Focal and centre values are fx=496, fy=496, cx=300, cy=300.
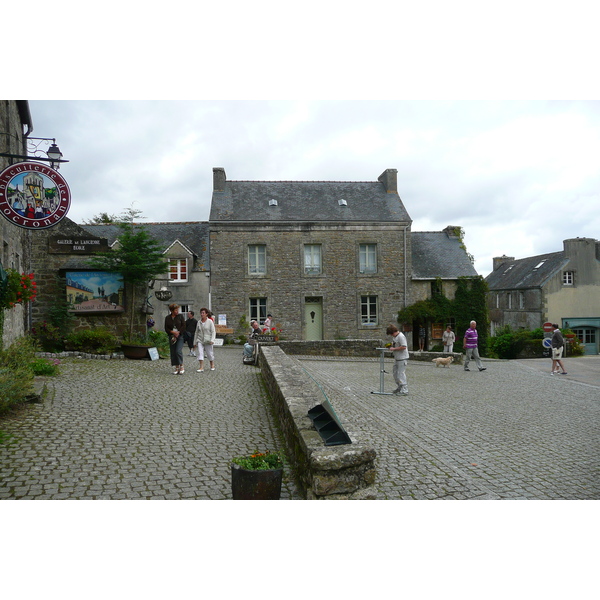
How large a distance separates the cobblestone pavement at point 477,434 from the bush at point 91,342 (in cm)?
586

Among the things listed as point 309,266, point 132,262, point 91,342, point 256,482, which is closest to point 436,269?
point 309,266

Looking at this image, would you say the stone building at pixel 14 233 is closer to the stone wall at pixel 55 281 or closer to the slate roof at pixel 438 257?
the stone wall at pixel 55 281

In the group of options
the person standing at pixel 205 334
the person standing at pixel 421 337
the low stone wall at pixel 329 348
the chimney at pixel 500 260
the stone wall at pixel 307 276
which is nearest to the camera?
the person standing at pixel 205 334

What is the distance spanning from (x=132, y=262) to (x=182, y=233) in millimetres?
12880

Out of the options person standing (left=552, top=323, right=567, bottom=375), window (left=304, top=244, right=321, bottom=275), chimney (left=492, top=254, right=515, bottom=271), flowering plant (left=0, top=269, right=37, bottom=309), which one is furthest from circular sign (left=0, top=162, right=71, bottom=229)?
chimney (left=492, top=254, right=515, bottom=271)

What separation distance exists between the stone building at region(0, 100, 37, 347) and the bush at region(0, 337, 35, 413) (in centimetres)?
96

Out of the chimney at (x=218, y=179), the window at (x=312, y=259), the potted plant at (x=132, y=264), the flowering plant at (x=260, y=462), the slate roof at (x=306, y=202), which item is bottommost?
the flowering plant at (x=260, y=462)

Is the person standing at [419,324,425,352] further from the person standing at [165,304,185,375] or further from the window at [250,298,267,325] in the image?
the person standing at [165,304,185,375]

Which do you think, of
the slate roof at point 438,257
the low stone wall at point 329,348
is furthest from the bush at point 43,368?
the slate roof at point 438,257

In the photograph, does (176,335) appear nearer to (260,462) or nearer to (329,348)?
(260,462)

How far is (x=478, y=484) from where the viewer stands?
15.4ft

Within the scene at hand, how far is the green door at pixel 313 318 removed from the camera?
25.5m

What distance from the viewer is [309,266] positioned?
84.3 ft

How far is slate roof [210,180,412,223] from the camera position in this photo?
→ 25.6 metres
